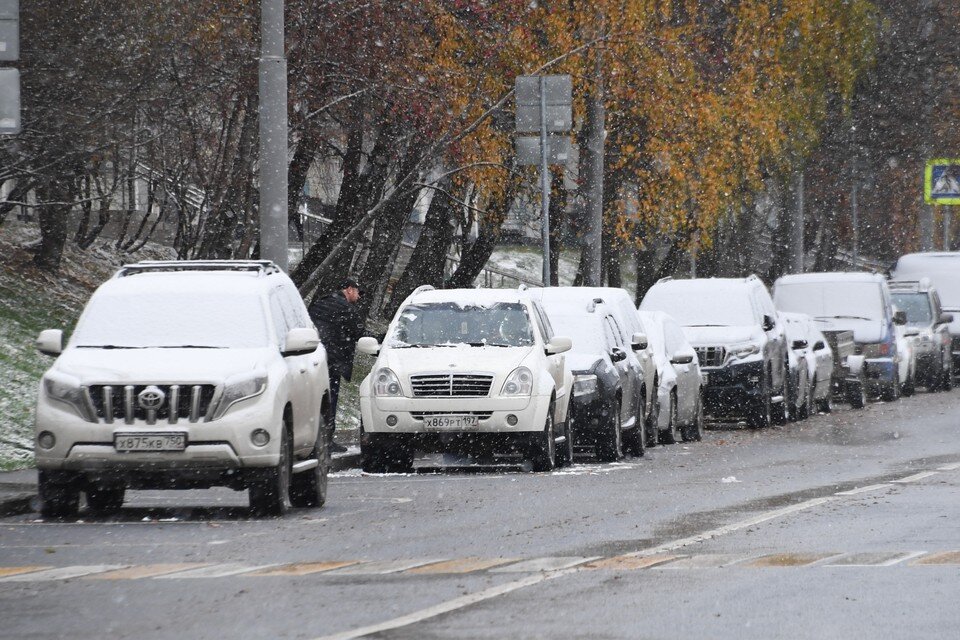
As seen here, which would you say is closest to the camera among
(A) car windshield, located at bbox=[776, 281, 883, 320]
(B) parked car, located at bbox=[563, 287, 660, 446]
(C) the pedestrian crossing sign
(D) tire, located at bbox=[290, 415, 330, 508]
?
(D) tire, located at bbox=[290, 415, 330, 508]

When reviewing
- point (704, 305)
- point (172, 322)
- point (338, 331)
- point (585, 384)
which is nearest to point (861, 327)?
point (704, 305)

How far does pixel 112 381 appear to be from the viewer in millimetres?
14758

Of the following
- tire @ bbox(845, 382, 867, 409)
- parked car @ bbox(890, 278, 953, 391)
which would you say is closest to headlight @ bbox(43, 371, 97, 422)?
tire @ bbox(845, 382, 867, 409)

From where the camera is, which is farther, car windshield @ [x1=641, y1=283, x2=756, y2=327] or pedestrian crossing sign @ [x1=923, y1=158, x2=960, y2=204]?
pedestrian crossing sign @ [x1=923, y1=158, x2=960, y2=204]

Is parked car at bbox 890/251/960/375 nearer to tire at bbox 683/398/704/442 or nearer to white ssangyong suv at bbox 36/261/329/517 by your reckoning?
tire at bbox 683/398/704/442

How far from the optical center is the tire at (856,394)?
34.1 metres

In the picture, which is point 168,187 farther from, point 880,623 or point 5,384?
point 880,623

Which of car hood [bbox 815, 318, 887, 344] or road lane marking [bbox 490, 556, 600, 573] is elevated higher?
car hood [bbox 815, 318, 887, 344]

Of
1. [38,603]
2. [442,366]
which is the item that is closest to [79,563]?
[38,603]

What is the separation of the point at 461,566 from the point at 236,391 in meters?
3.82

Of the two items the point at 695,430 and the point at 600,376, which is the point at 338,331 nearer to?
the point at 600,376

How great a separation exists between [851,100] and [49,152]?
29.8 m

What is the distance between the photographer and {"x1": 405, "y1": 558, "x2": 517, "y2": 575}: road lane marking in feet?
36.6

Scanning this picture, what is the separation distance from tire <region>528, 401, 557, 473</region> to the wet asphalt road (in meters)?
0.49
